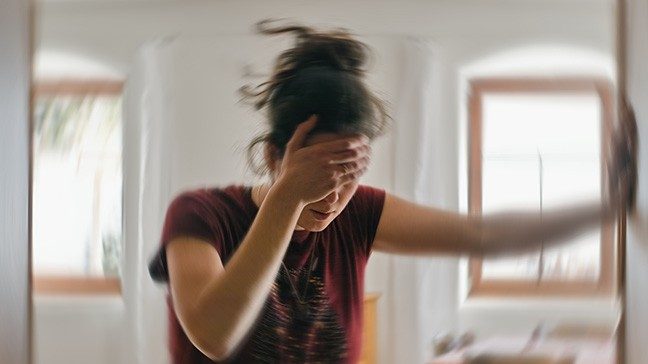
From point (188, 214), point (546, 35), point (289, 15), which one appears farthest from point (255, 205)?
point (546, 35)

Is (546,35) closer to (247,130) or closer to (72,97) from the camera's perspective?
(247,130)

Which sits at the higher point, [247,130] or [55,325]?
[247,130]

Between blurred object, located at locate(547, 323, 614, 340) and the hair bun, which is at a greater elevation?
the hair bun

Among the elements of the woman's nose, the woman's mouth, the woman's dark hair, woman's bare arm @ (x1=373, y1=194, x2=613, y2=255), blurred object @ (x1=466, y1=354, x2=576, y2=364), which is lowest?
blurred object @ (x1=466, y1=354, x2=576, y2=364)

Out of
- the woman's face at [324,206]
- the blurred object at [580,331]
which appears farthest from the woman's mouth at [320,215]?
the blurred object at [580,331]

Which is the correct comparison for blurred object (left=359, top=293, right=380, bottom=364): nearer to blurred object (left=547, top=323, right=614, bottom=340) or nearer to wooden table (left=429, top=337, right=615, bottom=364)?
wooden table (left=429, top=337, right=615, bottom=364)

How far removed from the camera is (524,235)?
84 cm

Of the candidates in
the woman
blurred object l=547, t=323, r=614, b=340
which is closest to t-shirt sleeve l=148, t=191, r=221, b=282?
the woman

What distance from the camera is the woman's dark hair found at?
81cm

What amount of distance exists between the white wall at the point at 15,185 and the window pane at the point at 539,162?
19.1 inches

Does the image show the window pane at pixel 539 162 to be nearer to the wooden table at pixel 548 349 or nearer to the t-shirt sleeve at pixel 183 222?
the wooden table at pixel 548 349

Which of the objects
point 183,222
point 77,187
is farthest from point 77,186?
point 183,222

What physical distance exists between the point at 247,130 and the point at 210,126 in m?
0.04

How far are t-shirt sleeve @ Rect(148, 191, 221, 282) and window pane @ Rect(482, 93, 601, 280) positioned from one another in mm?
276
